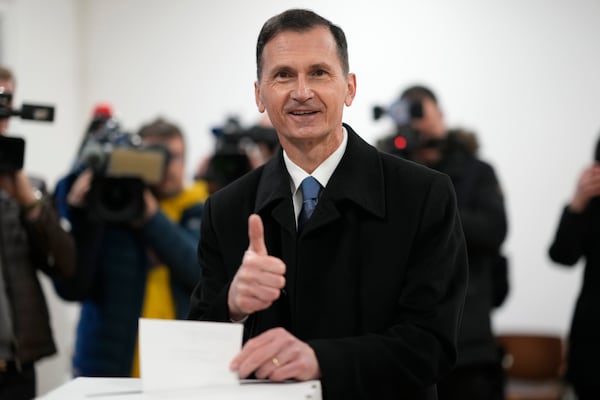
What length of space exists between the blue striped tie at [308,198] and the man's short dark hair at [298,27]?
19cm

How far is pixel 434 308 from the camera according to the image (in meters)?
1.41

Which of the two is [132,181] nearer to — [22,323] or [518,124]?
[22,323]

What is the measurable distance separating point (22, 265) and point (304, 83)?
4.45 ft

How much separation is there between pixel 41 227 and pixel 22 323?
273mm

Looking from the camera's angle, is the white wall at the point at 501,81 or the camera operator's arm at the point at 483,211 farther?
the white wall at the point at 501,81

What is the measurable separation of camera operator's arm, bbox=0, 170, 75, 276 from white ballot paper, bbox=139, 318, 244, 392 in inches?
52.4

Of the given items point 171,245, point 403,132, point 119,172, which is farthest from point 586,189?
point 119,172

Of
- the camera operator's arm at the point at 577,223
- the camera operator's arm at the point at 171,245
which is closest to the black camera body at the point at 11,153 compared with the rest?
the camera operator's arm at the point at 171,245

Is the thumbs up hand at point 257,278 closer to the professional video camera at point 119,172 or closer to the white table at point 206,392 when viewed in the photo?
the white table at point 206,392

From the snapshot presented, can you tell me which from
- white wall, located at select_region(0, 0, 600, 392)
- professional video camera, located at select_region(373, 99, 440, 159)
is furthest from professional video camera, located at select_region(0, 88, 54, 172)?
white wall, located at select_region(0, 0, 600, 392)

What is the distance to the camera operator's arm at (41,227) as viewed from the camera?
2.50m

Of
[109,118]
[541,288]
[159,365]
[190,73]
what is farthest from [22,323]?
[541,288]

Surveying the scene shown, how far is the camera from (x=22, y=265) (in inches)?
98.2

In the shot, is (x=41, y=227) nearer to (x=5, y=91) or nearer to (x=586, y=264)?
(x=5, y=91)
